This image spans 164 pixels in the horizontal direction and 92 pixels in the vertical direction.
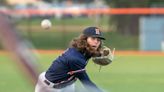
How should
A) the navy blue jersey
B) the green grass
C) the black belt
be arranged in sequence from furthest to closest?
the green grass → the black belt → the navy blue jersey

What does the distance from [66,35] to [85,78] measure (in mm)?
23360

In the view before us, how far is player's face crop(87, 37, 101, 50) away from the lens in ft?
15.1

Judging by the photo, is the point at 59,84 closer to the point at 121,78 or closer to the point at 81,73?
the point at 81,73

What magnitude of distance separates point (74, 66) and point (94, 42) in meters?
0.30

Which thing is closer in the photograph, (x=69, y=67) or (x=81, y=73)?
(x=81, y=73)

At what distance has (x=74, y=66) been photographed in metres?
4.72

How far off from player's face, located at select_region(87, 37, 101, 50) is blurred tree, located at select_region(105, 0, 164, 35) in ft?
74.2

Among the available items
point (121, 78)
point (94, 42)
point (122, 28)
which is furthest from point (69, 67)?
point (122, 28)

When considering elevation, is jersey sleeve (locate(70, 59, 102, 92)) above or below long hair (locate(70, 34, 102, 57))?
below

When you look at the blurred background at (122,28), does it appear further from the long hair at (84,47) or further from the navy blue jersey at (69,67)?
the long hair at (84,47)

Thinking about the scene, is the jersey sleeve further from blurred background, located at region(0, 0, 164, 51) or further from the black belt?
blurred background, located at region(0, 0, 164, 51)

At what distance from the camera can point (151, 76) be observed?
537 inches

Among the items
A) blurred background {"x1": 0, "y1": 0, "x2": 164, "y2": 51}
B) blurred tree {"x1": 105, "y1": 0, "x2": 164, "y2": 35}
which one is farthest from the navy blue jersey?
blurred tree {"x1": 105, "y1": 0, "x2": 164, "y2": 35}

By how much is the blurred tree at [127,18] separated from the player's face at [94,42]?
74.2 ft
